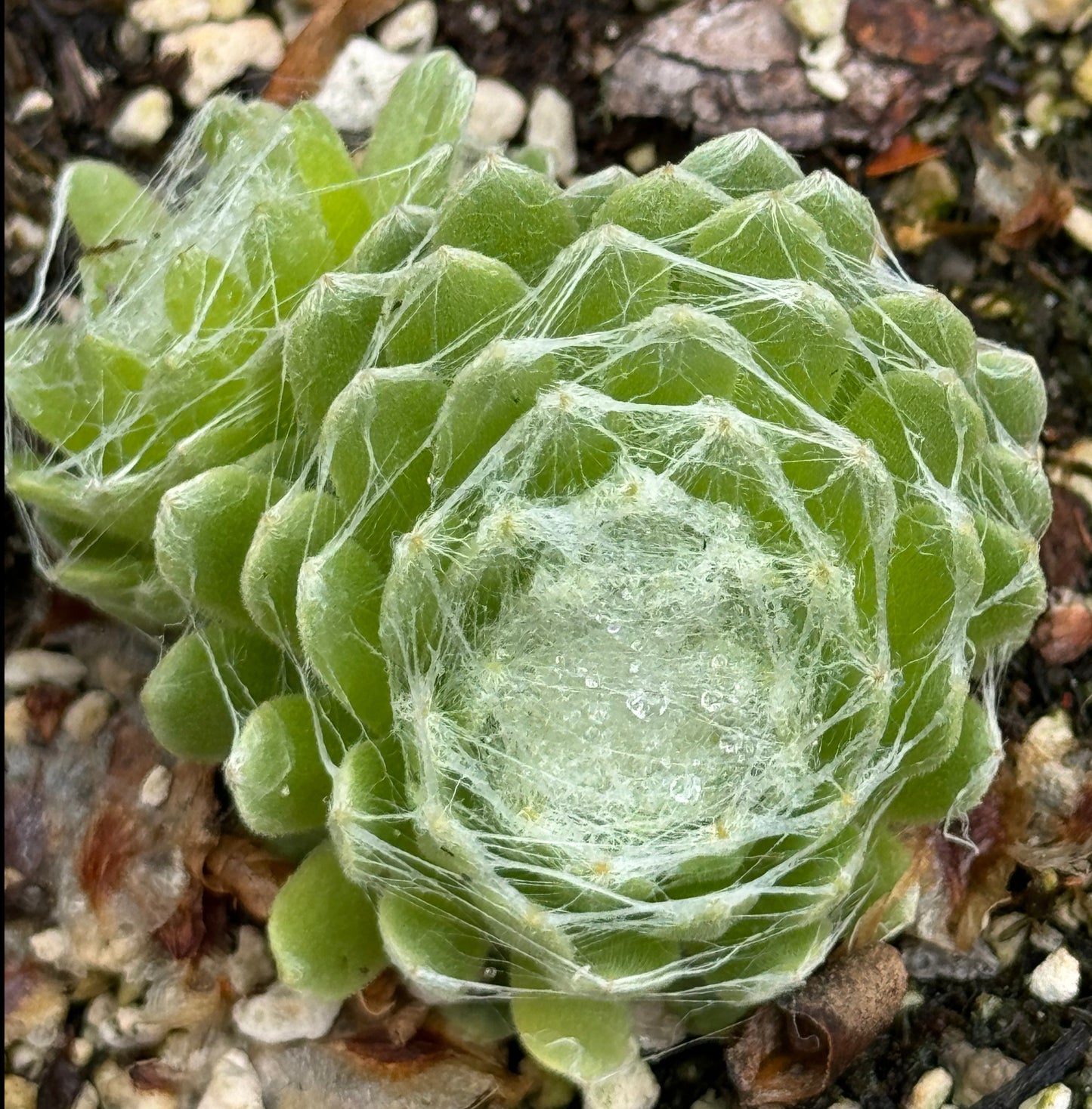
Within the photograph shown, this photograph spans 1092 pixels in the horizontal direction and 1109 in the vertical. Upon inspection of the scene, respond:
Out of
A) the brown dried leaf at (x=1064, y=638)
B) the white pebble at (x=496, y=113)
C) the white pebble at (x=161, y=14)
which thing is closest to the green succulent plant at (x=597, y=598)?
the brown dried leaf at (x=1064, y=638)

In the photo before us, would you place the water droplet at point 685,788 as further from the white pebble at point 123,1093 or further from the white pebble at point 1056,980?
the white pebble at point 123,1093

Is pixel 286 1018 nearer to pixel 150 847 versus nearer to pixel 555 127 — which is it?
pixel 150 847

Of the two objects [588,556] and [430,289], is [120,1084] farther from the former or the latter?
[430,289]

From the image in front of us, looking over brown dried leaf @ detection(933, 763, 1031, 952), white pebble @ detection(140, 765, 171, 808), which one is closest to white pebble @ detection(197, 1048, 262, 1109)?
white pebble @ detection(140, 765, 171, 808)

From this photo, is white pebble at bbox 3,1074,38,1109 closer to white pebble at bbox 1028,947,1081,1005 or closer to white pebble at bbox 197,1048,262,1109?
white pebble at bbox 197,1048,262,1109

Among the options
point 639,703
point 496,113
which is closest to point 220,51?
point 496,113
